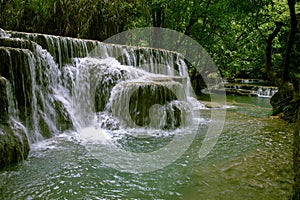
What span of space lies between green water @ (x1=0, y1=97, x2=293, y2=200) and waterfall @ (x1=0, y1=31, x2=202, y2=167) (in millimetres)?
905

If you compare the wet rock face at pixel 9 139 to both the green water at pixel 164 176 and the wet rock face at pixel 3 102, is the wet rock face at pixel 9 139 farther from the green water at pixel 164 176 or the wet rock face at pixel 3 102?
the green water at pixel 164 176

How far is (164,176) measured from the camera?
10.6 ft

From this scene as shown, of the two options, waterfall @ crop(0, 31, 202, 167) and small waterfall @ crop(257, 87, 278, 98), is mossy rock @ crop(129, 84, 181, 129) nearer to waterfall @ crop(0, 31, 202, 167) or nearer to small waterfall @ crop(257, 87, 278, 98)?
waterfall @ crop(0, 31, 202, 167)

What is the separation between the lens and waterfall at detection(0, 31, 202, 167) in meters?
4.65

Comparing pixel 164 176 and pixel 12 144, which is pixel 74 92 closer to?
pixel 12 144

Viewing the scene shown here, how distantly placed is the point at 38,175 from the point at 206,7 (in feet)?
39.2

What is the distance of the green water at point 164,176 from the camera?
2711mm

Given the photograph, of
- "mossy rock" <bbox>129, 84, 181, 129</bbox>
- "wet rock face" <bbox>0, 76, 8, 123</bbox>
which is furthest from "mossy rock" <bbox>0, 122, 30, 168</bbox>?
"mossy rock" <bbox>129, 84, 181, 129</bbox>

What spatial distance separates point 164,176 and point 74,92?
4116mm

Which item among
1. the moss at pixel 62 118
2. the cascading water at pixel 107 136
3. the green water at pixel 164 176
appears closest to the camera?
the green water at pixel 164 176

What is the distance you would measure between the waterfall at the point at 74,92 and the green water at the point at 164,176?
0.90m

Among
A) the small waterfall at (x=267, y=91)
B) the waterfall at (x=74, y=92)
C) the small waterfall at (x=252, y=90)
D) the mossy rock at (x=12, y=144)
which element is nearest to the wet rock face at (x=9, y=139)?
the mossy rock at (x=12, y=144)

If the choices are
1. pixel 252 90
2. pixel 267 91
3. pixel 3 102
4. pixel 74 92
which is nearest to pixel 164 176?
pixel 3 102

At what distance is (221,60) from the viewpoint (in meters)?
13.1
